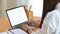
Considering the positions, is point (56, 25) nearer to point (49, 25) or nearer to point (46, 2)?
point (49, 25)

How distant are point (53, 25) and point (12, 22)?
25.7 inches

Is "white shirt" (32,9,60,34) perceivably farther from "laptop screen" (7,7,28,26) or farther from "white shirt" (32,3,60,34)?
"laptop screen" (7,7,28,26)

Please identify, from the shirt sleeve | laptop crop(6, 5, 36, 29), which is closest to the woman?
the shirt sleeve

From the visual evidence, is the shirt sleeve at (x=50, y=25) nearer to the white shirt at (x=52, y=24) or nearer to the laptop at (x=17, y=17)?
the white shirt at (x=52, y=24)

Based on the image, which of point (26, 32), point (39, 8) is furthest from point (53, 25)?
point (39, 8)

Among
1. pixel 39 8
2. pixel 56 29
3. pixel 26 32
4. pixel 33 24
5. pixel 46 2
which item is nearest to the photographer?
pixel 56 29

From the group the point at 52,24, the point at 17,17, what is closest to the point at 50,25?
the point at 52,24

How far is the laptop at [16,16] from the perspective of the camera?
4.75 feet

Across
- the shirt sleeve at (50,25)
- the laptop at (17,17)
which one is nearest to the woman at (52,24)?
the shirt sleeve at (50,25)

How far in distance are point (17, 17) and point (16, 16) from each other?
2 cm

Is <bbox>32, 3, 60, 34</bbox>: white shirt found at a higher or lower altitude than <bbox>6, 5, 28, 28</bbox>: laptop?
higher

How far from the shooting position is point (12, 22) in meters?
1.46

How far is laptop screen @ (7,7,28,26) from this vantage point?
4.76 ft

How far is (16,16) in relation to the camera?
1515 millimetres
